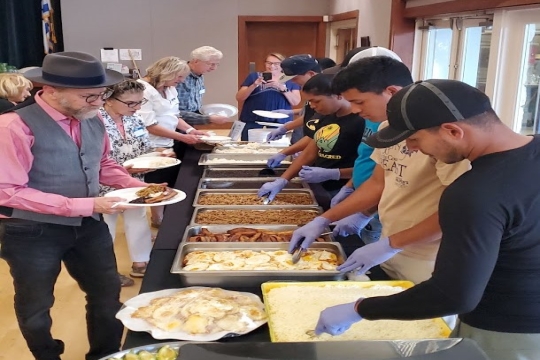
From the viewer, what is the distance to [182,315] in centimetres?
122

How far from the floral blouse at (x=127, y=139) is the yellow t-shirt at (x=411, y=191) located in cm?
149

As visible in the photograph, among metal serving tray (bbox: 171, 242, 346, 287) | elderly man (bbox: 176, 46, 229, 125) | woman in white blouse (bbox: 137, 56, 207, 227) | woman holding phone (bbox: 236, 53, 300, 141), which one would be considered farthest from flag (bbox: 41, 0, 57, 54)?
metal serving tray (bbox: 171, 242, 346, 287)

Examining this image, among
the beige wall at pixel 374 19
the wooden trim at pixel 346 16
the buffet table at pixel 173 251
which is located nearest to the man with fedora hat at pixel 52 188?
the buffet table at pixel 173 251

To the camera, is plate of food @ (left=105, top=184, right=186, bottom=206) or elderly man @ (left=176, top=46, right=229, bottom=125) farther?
elderly man @ (left=176, top=46, right=229, bottom=125)

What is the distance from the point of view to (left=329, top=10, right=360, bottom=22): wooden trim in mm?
5007

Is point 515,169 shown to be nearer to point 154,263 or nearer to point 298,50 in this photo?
point 154,263

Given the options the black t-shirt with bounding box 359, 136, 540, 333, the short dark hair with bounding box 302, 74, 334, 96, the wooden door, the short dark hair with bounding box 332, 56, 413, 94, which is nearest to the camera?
the black t-shirt with bounding box 359, 136, 540, 333

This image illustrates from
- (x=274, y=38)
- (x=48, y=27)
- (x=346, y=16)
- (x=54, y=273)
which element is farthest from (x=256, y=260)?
(x=48, y=27)

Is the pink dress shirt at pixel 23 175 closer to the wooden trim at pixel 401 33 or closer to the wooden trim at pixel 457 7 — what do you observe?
the wooden trim at pixel 457 7

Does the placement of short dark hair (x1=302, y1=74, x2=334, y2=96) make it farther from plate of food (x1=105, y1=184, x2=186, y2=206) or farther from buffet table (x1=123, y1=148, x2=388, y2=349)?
plate of food (x1=105, y1=184, x2=186, y2=206)

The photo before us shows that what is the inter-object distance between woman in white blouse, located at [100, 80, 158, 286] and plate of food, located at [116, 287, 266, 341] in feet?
3.39

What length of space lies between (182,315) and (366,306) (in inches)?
17.2

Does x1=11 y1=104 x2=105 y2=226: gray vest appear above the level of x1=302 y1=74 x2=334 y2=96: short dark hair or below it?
below

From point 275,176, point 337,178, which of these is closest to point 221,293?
point 337,178
